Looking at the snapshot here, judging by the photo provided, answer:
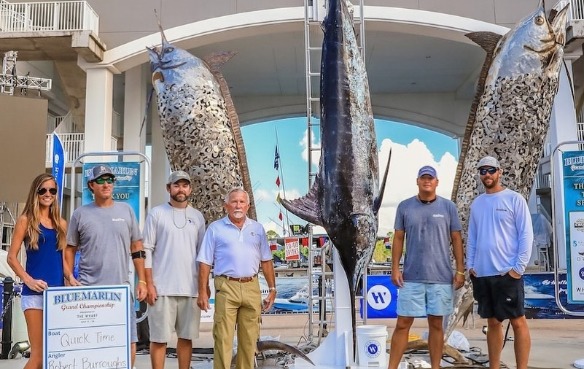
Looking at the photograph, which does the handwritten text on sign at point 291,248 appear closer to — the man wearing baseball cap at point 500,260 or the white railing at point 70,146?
the white railing at point 70,146

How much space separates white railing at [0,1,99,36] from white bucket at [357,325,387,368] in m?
8.38

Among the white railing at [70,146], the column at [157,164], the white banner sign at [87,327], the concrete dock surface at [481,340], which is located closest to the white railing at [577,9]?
the concrete dock surface at [481,340]

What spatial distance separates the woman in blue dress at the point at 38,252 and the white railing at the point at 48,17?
7.95 metres

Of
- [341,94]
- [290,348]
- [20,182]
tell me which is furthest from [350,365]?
[20,182]

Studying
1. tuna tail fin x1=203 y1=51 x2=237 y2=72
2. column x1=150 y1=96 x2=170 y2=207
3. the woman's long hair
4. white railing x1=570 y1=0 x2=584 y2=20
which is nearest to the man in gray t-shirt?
tuna tail fin x1=203 y1=51 x2=237 y2=72

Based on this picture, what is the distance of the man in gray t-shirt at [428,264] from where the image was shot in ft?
11.3

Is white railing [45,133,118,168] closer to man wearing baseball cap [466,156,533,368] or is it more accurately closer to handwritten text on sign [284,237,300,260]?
handwritten text on sign [284,237,300,260]

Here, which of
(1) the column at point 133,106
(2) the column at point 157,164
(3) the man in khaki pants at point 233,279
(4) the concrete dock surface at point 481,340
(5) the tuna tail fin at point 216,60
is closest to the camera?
(3) the man in khaki pants at point 233,279

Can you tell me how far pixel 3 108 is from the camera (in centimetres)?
542

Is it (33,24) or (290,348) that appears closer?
(290,348)

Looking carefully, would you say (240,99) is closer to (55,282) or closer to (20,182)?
(20,182)

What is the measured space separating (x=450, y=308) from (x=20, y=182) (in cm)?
457

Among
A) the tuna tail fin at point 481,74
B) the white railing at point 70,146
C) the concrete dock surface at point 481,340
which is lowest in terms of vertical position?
the concrete dock surface at point 481,340

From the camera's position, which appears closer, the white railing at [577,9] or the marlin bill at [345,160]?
the marlin bill at [345,160]
